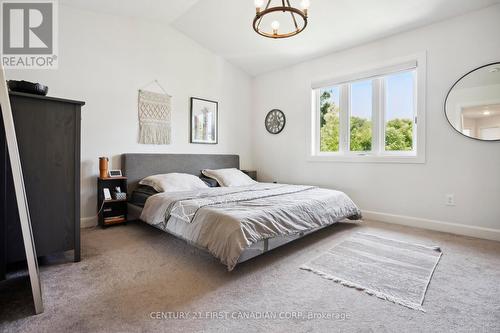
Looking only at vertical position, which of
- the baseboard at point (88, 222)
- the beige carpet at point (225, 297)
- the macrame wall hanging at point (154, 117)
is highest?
the macrame wall hanging at point (154, 117)

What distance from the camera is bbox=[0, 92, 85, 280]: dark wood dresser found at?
1.81 metres

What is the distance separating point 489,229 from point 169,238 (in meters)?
3.61

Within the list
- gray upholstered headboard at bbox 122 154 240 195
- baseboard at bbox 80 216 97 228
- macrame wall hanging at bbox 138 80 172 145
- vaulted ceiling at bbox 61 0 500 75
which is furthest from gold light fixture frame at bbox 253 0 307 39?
baseboard at bbox 80 216 97 228

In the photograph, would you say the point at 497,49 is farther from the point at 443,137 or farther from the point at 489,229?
the point at 489,229

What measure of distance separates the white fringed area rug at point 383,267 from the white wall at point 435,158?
→ 93 centimetres

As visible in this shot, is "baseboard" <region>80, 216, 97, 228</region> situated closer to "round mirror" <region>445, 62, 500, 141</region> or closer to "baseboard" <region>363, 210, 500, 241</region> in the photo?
"baseboard" <region>363, 210, 500, 241</region>

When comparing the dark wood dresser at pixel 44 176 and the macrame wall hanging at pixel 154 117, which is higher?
the macrame wall hanging at pixel 154 117

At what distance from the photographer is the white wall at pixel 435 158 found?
2.89 meters

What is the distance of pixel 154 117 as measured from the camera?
3895 millimetres

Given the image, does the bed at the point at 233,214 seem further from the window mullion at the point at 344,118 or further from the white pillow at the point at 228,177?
the window mullion at the point at 344,118

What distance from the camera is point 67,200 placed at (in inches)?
81.4

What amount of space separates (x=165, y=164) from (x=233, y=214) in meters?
2.25

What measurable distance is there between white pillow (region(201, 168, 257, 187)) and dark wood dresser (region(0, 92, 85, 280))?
85.1 inches

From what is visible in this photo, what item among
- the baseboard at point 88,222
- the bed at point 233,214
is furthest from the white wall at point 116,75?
the bed at point 233,214
